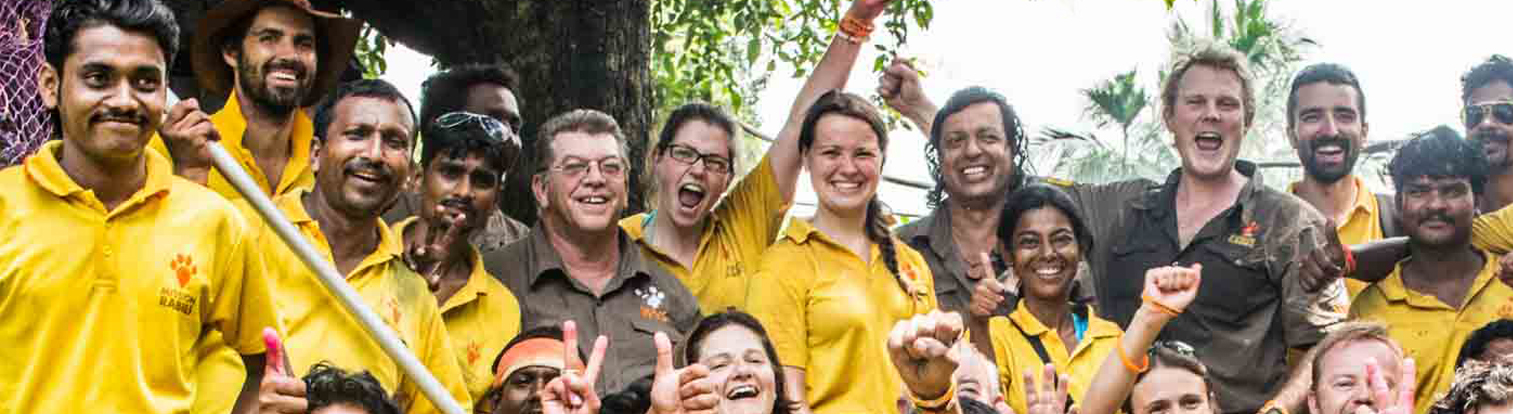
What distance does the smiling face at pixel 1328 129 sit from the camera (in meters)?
8.27

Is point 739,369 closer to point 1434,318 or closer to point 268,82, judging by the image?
point 268,82

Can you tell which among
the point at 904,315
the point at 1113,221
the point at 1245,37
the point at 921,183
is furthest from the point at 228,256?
the point at 1245,37

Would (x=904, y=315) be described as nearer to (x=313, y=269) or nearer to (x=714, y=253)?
(x=714, y=253)

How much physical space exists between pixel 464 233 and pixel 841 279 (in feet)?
3.59

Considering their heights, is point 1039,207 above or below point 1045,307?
above

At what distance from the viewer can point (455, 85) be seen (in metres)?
7.99

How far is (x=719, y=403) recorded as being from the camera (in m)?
6.57

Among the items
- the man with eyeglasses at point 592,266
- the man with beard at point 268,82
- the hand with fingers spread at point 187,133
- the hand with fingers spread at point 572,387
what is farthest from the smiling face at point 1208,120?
the hand with fingers spread at point 187,133

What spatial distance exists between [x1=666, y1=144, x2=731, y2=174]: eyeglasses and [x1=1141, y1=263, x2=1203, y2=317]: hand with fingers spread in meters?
1.57

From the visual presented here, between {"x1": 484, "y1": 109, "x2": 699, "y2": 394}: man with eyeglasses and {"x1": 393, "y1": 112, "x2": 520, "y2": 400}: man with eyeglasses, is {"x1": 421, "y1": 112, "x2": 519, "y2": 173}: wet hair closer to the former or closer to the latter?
{"x1": 393, "y1": 112, "x2": 520, "y2": 400}: man with eyeglasses

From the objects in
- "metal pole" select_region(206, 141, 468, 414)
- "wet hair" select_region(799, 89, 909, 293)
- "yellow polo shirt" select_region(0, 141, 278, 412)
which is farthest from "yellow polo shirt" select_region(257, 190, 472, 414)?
"wet hair" select_region(799, 89, 909, 293)

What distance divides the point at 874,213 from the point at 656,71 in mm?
5219

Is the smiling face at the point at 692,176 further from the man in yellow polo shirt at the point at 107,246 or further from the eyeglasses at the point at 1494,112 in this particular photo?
the eyeglasses at the point at 1494,112

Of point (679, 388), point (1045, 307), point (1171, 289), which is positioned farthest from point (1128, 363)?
point (679, 388)
